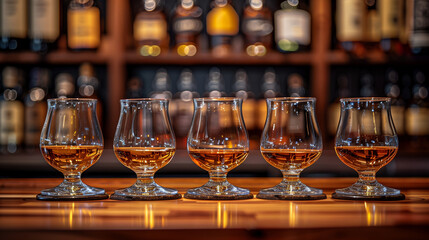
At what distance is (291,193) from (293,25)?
4.52 ft

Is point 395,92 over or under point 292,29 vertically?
under

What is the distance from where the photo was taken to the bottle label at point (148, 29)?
2121 millimetres

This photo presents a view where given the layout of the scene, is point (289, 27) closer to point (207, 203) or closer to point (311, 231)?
point (207, 203)

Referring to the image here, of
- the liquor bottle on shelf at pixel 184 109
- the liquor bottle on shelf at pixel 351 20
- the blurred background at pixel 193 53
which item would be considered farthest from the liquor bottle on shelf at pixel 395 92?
the liquor bottle on shelf at pixel 184 109

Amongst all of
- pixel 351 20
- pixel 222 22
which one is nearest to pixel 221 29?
pixel 222 22

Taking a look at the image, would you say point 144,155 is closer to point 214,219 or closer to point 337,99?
point 214,219

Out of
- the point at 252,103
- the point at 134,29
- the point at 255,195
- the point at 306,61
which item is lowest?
the point at 255,195

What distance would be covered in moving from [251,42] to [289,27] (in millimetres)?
183

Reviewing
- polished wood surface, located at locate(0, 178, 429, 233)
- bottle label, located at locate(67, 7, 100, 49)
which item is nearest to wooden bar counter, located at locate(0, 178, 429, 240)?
polished wood surface, located at locate(0, 178, 429, 233)

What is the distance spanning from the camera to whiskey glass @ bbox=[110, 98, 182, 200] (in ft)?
2.72

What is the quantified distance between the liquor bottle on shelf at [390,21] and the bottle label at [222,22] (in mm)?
584

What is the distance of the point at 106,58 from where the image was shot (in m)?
2.11

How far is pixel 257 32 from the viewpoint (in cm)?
217

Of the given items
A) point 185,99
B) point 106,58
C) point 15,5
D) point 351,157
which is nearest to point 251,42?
point 185,99
